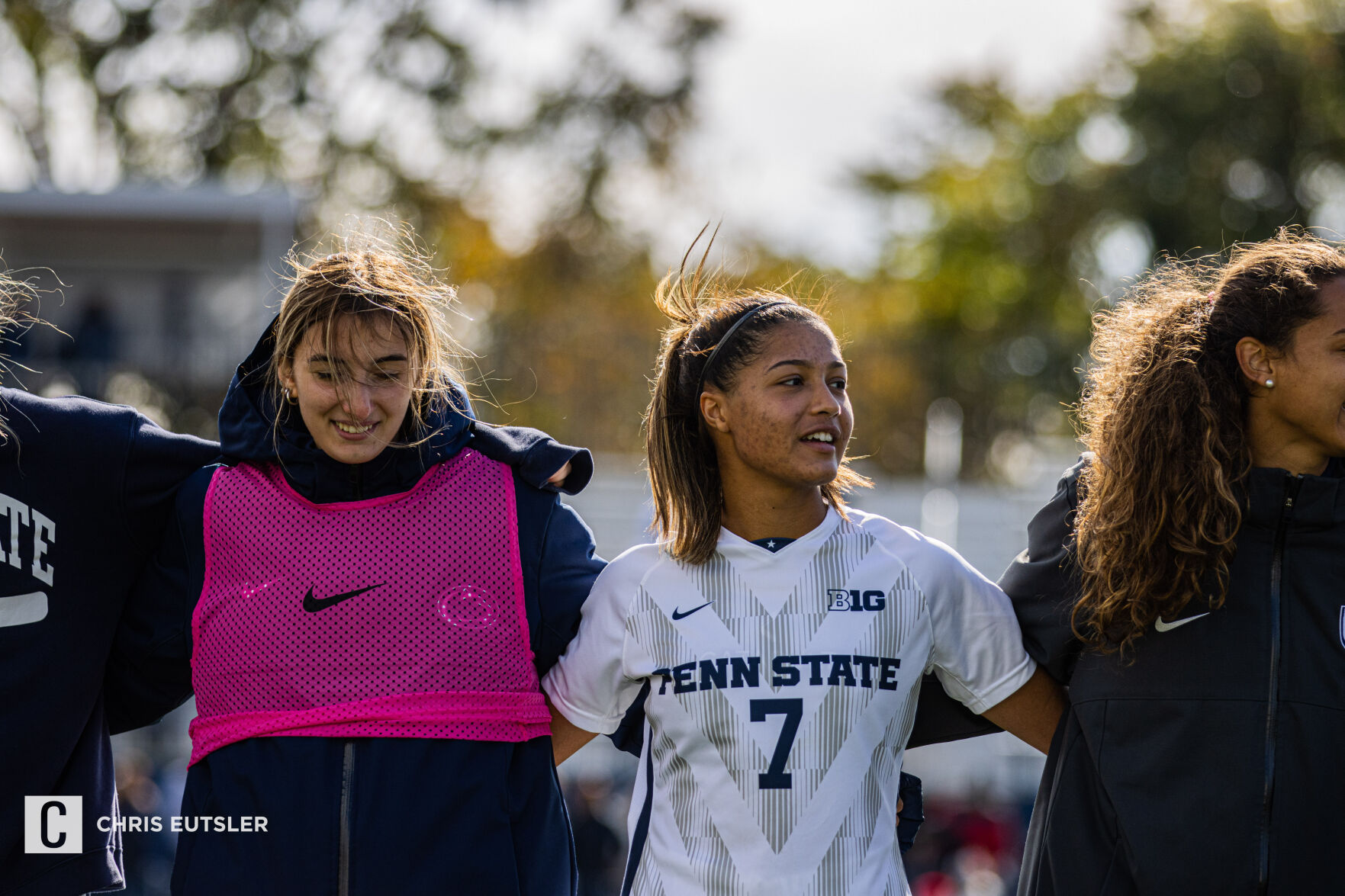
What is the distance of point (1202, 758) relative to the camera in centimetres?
285

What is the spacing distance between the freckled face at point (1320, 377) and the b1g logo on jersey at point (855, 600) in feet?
3.18

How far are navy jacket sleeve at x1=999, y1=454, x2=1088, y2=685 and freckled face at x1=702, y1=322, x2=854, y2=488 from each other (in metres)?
0.52

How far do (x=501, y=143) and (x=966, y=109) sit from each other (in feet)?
43.9

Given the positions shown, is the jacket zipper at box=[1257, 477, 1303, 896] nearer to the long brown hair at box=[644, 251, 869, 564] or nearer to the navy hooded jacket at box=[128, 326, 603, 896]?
the long brown hair at box=[644, 251, 869, 564]

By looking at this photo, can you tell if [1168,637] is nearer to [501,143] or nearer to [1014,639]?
[1014,639]

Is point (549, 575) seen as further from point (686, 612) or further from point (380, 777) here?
point (380, 777)

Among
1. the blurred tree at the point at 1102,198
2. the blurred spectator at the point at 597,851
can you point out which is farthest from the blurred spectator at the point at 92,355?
the blurred tree at the point at 1102,198

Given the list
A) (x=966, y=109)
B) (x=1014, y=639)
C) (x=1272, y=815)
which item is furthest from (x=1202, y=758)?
(x=966, y=109)

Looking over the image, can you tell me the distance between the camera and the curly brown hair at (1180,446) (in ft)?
9.57

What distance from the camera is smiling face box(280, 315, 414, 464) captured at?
3.02 m

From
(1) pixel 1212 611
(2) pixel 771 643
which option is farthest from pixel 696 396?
(1) pixel 1212 611

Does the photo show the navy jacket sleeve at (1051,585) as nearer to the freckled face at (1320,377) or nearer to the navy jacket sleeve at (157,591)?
the freckled face at (1320,377)

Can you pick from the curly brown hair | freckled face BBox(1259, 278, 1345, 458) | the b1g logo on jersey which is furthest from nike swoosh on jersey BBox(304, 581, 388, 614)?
freckled face BBox(1259, 278, 1345, 458)

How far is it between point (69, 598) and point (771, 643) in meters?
1.64
